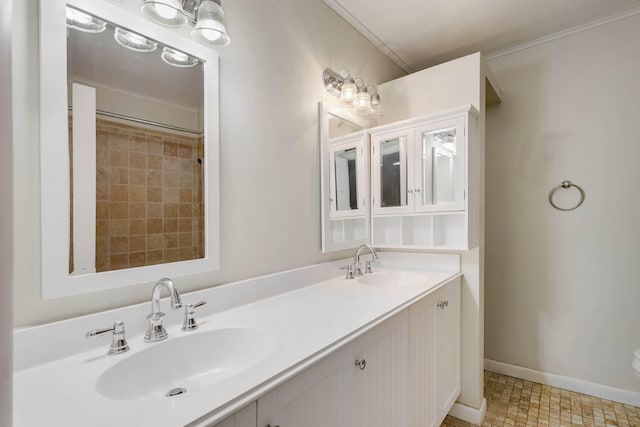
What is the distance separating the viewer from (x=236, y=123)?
1.34 m

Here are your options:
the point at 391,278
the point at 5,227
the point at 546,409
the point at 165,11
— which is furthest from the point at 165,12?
the point at 546,409

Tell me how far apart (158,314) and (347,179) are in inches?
52.0

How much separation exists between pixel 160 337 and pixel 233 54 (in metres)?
1.15

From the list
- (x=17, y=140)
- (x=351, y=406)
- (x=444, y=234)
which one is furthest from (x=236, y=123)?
(x=444, y=234)

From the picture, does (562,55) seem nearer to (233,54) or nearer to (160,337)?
(233,54)

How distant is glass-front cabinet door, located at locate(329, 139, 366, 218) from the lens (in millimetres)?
1852

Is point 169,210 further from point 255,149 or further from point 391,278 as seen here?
point 391,278

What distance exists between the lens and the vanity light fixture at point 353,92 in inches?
72.3

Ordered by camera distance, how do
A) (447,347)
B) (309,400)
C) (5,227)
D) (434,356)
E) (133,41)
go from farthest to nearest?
(447,347)
(434,356)
(133,41)
(309,400)
(5,227)

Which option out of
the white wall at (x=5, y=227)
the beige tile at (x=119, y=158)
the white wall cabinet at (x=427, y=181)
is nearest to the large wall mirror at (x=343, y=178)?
the white wall cabinet at (x=427, y=181)

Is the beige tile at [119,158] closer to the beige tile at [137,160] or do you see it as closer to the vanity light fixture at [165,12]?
the beige tile at [137,160]

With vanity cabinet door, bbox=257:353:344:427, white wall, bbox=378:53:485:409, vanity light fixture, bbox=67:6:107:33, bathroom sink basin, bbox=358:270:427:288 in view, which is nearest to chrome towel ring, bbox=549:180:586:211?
→ white wall, bbox=378:53:485:409

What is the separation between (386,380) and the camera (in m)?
1.18

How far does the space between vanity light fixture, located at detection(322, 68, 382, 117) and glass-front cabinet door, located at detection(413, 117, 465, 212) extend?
0.35 meters
